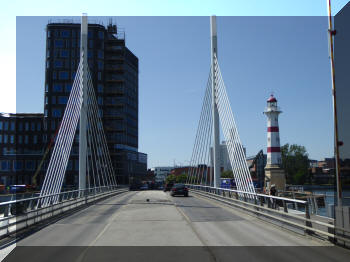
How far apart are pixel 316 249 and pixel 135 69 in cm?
10099

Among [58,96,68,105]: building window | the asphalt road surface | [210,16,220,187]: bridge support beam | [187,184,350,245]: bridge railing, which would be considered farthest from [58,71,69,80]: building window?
the asphalt road surface

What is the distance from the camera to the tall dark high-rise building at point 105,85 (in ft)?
278

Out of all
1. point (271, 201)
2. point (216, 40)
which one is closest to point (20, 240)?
point (271, 201)

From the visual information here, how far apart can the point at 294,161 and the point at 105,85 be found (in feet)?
177

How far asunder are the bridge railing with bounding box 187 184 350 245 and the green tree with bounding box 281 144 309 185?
84.9 meters

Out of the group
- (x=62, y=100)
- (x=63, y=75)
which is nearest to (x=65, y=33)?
(x=63, y=75)

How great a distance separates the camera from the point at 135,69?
10762 centimetres

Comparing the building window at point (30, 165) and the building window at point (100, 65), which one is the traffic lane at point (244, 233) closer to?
the building window at point (30, 165)

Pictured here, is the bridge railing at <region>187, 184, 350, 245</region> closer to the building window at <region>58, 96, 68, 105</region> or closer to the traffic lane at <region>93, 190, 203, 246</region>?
the traffic lane at <region>93, 190, 203, 246</region>

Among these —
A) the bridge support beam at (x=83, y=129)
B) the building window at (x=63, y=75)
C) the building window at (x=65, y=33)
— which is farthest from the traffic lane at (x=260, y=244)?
the building window at (x=65, y=33)

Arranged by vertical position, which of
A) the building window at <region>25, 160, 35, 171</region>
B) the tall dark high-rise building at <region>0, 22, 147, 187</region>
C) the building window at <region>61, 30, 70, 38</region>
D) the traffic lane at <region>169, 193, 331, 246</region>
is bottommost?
the traffic lane at <region>169, 193, 331, 246</region>

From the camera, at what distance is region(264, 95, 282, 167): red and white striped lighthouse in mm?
54719

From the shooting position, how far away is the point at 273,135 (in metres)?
54.9

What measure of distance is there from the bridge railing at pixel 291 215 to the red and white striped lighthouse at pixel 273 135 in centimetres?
3387
